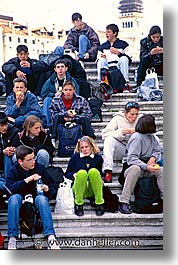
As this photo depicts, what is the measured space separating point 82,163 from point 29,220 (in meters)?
0.50

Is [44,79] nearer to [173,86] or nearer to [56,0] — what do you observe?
[56,0]

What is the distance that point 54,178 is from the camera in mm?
3666

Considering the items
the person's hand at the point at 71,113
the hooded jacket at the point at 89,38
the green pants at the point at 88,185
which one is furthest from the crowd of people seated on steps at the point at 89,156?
the hooded jacket at the point at 89,38

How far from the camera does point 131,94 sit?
12.2ft

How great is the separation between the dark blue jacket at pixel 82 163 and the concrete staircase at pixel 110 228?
5cm

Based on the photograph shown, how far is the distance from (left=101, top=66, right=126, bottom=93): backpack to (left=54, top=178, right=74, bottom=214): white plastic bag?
74cm

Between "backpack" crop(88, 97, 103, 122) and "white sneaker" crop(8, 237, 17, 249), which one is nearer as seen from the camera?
"white sneaker" crop(8, 237, 17, 249)

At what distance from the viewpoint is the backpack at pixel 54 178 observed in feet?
11.9

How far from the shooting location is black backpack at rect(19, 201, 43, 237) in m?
3.53

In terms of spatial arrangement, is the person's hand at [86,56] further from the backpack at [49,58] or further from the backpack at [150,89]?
the backpack at [150,89]

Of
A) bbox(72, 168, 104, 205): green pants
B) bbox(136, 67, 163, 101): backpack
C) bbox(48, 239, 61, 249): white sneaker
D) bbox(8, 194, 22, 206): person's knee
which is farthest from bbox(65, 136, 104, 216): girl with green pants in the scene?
bbox(136, 67, 163, 101): backpack

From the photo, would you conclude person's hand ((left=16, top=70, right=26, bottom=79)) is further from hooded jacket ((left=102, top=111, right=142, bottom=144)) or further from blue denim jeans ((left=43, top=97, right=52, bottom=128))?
hooded jacket ((left=102, top=111, right=142, bottom=144))

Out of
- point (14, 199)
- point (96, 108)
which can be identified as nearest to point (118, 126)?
point (96, 108)

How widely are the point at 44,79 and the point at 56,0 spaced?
1.72 ft
